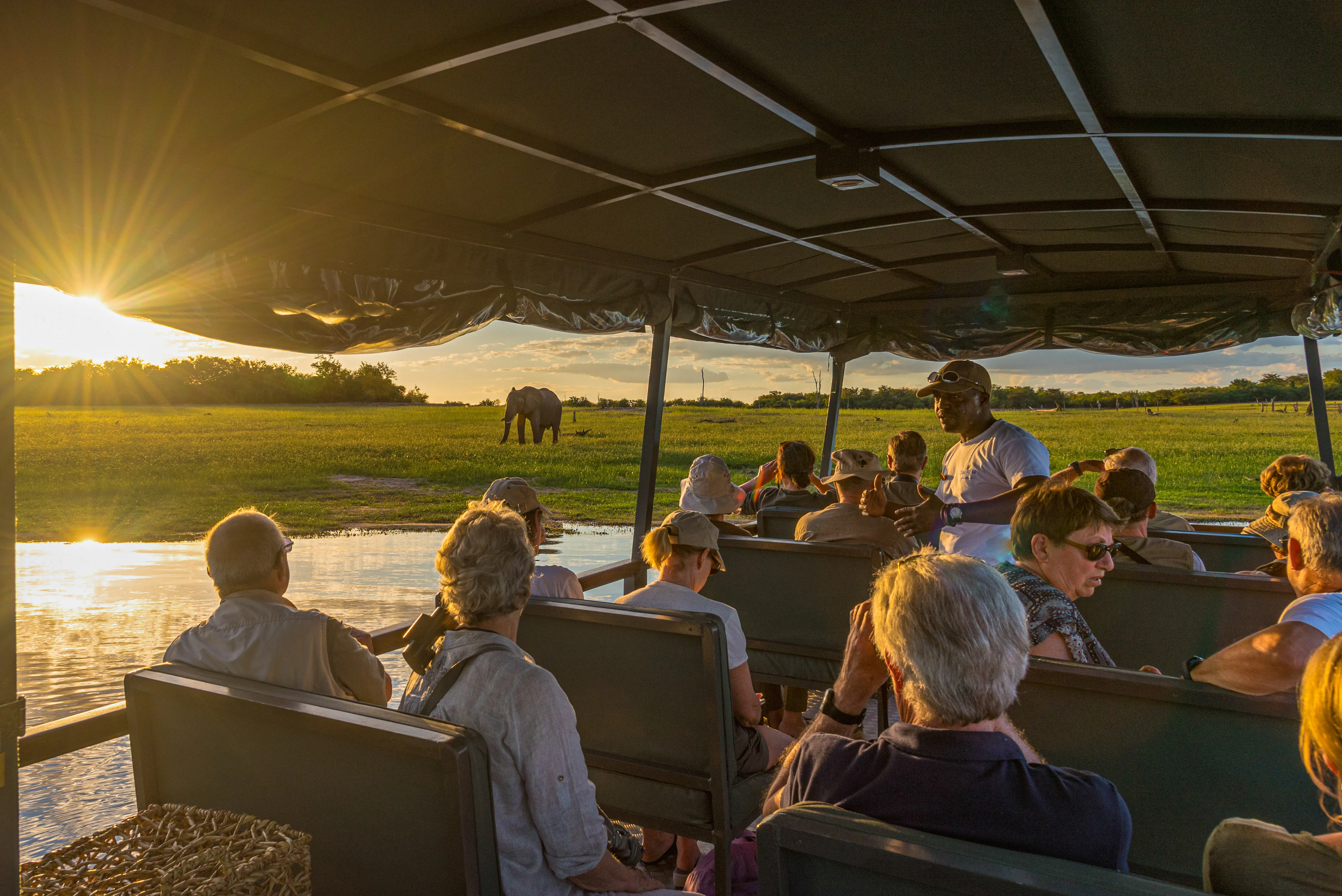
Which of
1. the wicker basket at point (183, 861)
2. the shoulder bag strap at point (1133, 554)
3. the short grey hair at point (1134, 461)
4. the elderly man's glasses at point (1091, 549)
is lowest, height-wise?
the wicker basket at point (183, 861)

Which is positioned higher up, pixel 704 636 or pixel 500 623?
pixel 500 623

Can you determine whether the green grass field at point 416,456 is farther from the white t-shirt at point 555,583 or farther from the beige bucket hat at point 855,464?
the white t-shirt at point 555,583

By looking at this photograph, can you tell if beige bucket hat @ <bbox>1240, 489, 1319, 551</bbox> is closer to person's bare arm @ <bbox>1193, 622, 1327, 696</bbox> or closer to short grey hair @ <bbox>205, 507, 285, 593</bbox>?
person's bare arm @ <bbox>1193, 622, 1327, 696</bbox>

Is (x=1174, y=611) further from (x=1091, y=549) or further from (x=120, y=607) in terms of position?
(x=120, y=607)

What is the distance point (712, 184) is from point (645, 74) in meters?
1.07

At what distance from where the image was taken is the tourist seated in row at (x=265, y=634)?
1.83 meters

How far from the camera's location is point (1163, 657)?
271 cm

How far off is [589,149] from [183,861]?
2172 mm

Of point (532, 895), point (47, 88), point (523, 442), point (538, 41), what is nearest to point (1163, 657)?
point (532, 895)

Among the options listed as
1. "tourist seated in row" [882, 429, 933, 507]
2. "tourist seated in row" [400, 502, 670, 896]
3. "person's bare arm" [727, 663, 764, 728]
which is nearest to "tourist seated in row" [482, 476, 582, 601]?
"person's bare arm" [727, 663, 764, 728]

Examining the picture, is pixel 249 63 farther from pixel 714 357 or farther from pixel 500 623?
pixel 714 357

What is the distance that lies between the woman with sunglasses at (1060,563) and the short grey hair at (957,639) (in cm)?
79

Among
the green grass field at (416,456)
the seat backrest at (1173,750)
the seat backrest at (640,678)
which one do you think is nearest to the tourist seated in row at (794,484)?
the seat backrest at (640,678)

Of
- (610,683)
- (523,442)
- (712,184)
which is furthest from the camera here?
(523,442)
